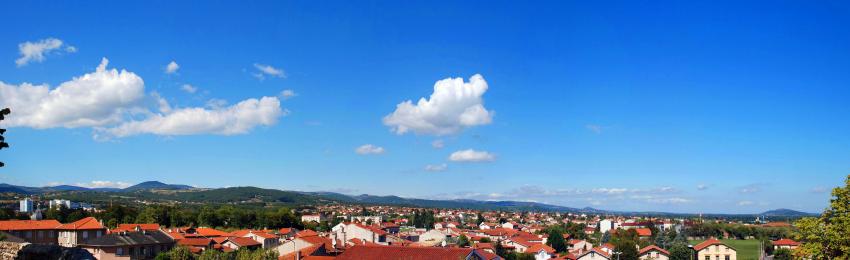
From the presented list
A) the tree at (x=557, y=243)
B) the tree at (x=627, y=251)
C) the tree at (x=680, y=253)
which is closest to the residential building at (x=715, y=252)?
the tree at (x=680, y=253)

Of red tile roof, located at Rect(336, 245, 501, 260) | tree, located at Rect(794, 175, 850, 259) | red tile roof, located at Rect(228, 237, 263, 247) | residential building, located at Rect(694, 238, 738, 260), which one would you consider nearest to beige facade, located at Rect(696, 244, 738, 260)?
residential building, located at Rect(694, 238, 738, 260)

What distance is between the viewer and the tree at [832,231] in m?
18.9

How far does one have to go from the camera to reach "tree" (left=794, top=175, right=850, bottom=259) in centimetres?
1888

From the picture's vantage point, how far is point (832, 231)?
62.3ft

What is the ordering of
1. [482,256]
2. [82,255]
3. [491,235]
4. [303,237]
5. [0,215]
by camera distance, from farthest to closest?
[491,235] < [0,215] < [303,237] < [482,256] < [82,255]

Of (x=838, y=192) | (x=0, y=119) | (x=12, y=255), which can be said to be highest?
(x=0, y=119)

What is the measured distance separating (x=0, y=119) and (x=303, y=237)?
51619 millimetres

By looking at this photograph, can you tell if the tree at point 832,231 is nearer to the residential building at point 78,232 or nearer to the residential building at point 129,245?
the residential building at point 129,245

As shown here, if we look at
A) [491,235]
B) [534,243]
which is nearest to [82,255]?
[534,243]

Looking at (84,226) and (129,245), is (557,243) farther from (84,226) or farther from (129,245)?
(84,226)

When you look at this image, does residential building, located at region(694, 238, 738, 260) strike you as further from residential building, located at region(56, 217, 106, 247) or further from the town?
residential building, located at region(56, 217, 106, 247)

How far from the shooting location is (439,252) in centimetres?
4234

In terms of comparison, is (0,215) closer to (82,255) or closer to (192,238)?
(192,238)

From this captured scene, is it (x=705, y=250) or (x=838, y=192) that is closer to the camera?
(x=838, y=192)
